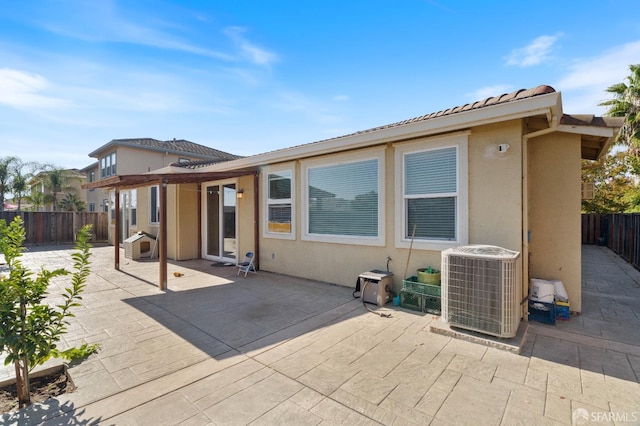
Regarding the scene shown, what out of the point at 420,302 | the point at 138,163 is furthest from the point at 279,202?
the point at 138,163

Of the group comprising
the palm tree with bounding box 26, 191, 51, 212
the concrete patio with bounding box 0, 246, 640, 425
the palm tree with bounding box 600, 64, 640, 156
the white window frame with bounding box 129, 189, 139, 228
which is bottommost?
the concrete patio with bounding box 0, 246, 640, 425

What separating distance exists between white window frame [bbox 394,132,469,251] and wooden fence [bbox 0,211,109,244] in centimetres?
1612

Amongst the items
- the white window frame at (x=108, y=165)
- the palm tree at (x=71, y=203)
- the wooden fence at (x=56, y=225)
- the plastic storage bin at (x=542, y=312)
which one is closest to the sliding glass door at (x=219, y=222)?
the plastic storage bin at (x=542, y=312)

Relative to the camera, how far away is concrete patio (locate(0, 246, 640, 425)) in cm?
216

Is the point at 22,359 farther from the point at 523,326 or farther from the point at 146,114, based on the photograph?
the point at 146,114

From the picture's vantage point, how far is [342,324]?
3971 mm

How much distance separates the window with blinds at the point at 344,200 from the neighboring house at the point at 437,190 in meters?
0.02

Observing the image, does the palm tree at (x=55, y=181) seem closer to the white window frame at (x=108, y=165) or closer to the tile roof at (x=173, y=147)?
the tile roof at (x=173, y=147)

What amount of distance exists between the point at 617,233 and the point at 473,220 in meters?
11.0

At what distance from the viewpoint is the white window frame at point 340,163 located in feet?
17.5

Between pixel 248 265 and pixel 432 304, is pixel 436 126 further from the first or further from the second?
pixel 248 265

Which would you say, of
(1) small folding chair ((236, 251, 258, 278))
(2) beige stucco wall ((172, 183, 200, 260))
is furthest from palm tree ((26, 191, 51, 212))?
(1) small folding chair ((236, 251, 258, 278))

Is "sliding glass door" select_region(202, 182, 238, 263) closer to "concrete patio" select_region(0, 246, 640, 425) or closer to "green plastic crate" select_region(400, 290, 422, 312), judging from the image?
"concrete patio" select_region(0, 246, 640, 425)

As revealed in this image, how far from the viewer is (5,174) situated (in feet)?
65.4
